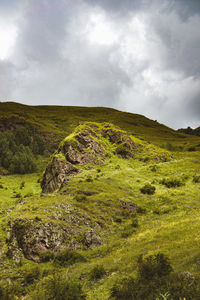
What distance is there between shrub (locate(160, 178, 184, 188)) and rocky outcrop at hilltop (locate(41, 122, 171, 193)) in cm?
1655

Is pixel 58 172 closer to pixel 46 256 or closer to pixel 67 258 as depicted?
pixel 46 256

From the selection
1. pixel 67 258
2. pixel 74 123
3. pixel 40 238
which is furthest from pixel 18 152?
pixel 74 123

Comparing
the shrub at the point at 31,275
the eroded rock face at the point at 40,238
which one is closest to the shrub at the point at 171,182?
the eroded rock face at the point at 40,238

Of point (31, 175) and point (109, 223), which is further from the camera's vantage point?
point (31, 175)

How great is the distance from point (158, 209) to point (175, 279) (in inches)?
637

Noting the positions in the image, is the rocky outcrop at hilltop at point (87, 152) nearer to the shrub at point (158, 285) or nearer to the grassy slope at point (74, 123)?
the shrub at point (158, 285)

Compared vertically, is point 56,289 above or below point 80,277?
above

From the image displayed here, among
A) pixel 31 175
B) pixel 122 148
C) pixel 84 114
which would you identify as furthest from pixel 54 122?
pixel 122 148

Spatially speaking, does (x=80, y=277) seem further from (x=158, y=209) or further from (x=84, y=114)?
(x=84, y=114)

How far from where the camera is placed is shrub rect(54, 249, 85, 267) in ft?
43.6

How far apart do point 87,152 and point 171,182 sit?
21.9 m

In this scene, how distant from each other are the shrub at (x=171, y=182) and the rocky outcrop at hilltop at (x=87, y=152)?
1655cm

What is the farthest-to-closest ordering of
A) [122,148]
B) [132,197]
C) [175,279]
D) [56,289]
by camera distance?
[122,148] → [132,197] → [56,289] → [175,279]

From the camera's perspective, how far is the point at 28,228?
1580 centimetres
